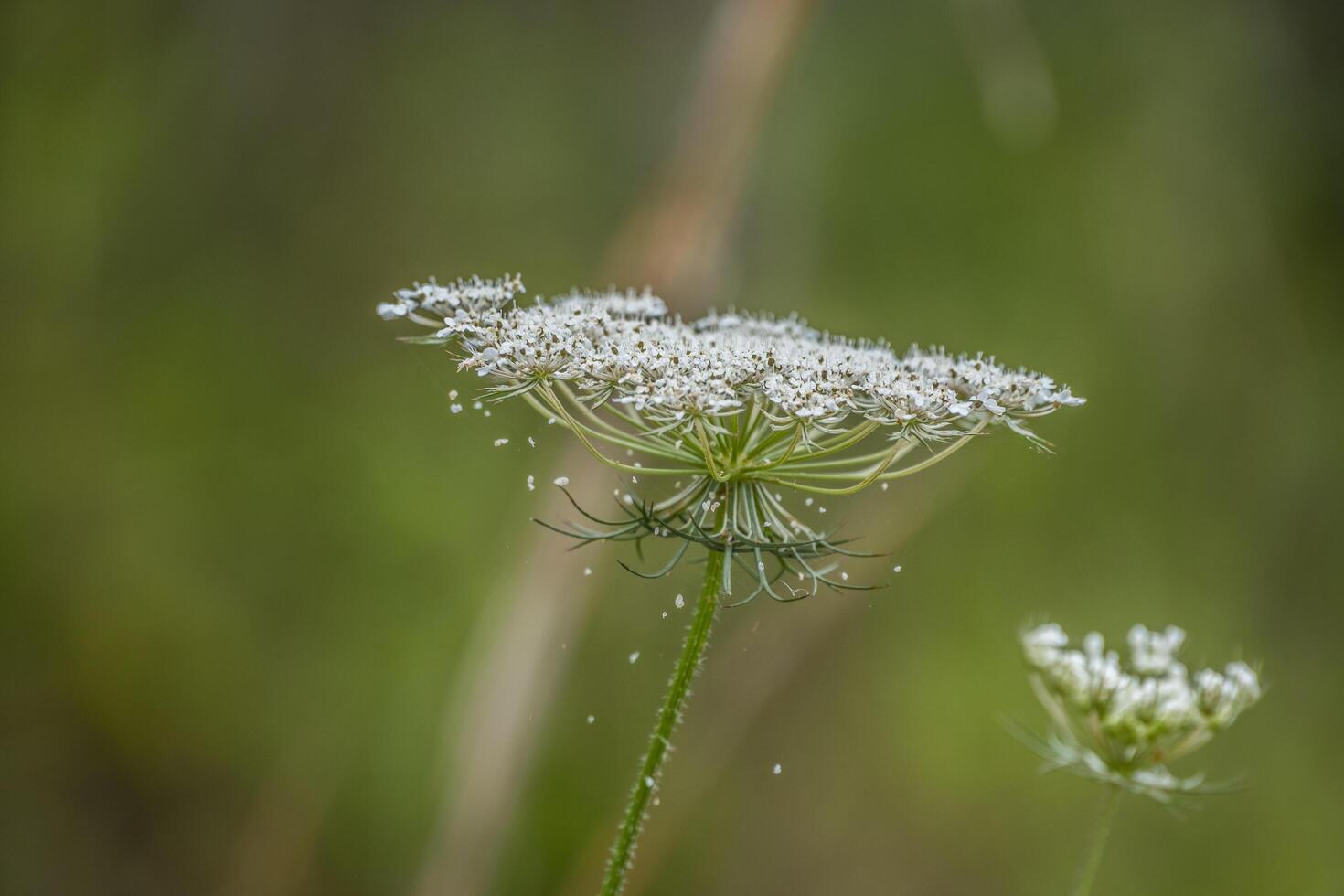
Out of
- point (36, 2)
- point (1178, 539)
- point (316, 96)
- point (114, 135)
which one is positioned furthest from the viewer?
point (1178, 539)

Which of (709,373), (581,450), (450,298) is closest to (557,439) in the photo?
(581,450)

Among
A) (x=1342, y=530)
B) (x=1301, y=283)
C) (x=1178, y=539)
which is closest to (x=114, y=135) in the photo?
(x=1178, y=539)

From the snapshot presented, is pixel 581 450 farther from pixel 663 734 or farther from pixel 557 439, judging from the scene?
pixel 663 734

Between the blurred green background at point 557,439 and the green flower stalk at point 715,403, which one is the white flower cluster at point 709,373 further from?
the blurred green background at point 557,439

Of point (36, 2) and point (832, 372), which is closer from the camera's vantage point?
point (832, 372)

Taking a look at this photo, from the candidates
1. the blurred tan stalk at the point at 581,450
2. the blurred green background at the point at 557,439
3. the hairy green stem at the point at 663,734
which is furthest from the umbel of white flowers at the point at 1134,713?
the blurred green background at the point at 557,439

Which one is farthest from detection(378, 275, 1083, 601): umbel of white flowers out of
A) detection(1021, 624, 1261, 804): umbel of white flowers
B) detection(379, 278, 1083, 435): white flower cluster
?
detection(1021, 624, 1261, 804): umbel of white flowers

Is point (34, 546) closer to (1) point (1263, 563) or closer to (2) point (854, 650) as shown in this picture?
(2) point (854, 650)

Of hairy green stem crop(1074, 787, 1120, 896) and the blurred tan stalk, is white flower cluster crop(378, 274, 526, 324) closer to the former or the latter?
the blurred tan stalk
